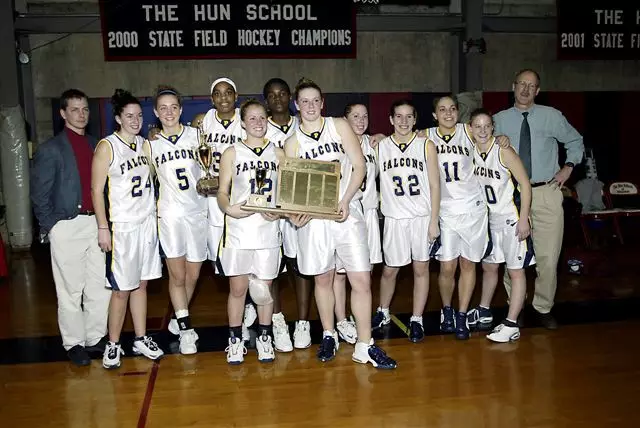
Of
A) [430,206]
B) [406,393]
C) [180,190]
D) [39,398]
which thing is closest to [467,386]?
[406,393]

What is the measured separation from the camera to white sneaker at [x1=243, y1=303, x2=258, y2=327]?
512 cm

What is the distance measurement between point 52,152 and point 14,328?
1890 mm

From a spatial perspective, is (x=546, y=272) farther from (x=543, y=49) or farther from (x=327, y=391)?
(x=543, y=49)

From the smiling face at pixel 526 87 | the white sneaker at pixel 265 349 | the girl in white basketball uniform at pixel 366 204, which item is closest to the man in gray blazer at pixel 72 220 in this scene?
the white sneaker at pixel 265 349

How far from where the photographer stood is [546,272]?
5.17 metres

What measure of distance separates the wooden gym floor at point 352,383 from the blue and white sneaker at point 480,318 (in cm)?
19

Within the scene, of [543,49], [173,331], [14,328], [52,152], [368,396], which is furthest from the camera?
[543,49]

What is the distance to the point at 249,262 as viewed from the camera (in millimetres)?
4219

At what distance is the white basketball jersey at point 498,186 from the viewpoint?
461cm

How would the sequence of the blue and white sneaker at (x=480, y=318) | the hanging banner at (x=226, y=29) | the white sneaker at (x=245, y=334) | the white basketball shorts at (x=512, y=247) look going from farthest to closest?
the hanging banner at (x=226, y=29) < the blue and white sneaker at (x=480, y=318) < the white sneaker at (x=245, y=334) < the white basketball shorts at (x=512, y=247)

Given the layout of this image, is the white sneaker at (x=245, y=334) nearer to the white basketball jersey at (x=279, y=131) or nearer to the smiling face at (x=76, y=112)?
the white basketball jersey at (x=279, y=131)

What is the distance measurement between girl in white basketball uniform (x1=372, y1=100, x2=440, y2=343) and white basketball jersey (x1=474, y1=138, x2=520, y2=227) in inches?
15.8

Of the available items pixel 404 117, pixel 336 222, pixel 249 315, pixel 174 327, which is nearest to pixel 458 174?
pixel 404 117

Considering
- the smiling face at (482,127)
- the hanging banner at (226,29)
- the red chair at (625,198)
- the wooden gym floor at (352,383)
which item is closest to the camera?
the wooden gym floor at (352,383)
